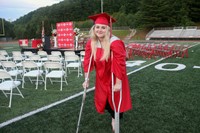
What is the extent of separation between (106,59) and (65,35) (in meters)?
13.6

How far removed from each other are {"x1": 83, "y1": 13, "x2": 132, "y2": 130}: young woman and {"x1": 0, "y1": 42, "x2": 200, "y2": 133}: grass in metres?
0.84

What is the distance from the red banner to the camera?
15.7 m

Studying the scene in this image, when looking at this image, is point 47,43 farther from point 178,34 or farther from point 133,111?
point 178,34

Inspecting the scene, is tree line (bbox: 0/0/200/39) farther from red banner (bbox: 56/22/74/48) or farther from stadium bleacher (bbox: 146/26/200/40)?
red banner (bbox: 56/22/74/48)

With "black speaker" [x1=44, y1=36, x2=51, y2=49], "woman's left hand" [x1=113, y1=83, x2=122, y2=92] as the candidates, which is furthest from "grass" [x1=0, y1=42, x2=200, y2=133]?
"black speaker" [x1=44, y1=36, x2=51, y2=49]

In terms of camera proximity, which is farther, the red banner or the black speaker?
the black speaker

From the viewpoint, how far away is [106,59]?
9.59 ft

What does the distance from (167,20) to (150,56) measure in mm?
35120

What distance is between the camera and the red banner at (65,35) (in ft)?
51.6

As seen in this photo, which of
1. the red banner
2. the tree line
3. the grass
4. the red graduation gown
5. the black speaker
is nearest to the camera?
the red graduation gown

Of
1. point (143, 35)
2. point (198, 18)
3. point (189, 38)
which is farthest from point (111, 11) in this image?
point (189, 38)

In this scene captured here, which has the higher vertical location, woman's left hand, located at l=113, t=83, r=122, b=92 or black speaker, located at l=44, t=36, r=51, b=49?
black speaker, located at l=44, t=36, r=51, b=49

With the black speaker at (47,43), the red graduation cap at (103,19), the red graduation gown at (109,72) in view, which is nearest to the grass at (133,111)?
the red graduation gown at (109,72)

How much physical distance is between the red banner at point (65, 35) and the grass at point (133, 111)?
9.22m
